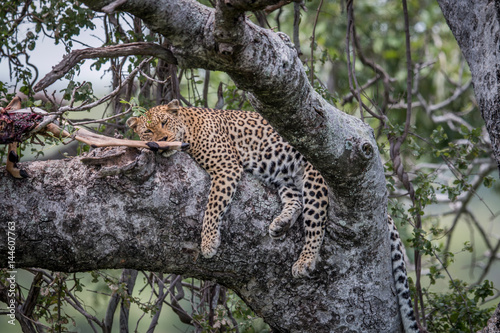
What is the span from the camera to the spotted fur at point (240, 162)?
446 cm

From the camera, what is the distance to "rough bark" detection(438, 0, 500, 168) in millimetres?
3979

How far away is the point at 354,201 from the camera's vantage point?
13.9 feet

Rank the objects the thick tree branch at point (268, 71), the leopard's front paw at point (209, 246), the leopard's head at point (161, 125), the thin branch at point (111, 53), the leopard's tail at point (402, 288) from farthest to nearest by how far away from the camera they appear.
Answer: the leopard's head at point (161, 125), the leopard's tail at point (402, 288), the leopard's front paw at point (209, 246), the thin branch at point (111, 53), the thick tree branch at point (268, 71)

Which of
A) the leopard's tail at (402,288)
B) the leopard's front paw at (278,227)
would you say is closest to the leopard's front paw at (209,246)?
the leopard's front paw at (278,227)

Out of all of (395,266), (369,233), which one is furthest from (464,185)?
(369,233)

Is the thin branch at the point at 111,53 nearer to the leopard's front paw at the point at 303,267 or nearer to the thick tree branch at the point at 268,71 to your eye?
the thick tree branch at the point at 268,71

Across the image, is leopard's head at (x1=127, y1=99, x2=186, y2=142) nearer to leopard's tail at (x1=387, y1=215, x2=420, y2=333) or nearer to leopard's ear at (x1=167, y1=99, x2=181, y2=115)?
leopard's ear at (x1=167, y1=99, x2=181, y2=115)

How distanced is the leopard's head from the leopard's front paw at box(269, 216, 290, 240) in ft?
4.46

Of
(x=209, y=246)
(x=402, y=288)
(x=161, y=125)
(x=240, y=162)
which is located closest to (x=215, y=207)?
(x=209, y=246)

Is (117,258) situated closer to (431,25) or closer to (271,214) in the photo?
(271,214)

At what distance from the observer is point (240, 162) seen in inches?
206

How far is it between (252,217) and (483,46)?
2.12 meters

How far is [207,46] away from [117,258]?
189 cm

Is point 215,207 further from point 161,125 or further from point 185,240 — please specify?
point 161,125
